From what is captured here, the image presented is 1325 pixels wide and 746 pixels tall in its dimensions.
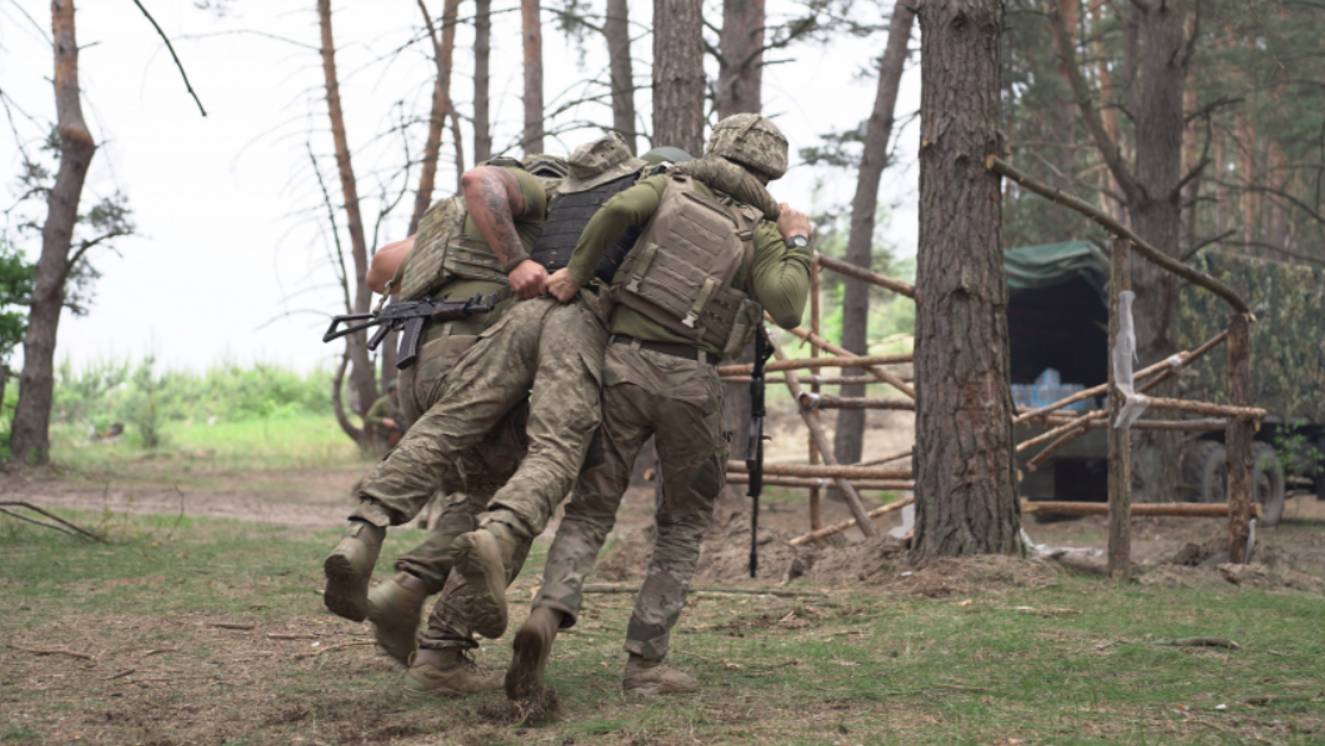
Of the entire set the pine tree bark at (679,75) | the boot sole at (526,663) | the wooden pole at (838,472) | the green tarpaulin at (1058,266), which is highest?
the pine tree bark at (679,75)

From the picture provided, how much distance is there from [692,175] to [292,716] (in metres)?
2.21

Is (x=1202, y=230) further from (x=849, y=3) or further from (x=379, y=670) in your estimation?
(x=379, y=670)

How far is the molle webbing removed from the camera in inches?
191

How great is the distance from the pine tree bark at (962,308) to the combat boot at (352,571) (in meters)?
4.31

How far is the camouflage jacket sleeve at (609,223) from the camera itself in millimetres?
4672

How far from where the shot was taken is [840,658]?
5.55 meters

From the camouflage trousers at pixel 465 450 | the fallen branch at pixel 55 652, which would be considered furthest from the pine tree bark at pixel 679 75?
the fallen branch at pixel 55 652

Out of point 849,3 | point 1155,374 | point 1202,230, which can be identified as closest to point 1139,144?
point 1155,374

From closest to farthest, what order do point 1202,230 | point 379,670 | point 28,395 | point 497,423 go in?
point 497,423 → point 379,670 → point 28,395 → point 1202,230

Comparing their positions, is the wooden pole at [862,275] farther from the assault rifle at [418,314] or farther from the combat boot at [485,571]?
the combat boot at [485,571]

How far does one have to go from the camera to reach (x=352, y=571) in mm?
4105

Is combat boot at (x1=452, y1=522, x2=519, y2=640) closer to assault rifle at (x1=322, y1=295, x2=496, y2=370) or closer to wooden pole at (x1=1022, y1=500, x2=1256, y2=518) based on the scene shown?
assault rifle at (x1=322, y1=295, x2=496, y2=370)

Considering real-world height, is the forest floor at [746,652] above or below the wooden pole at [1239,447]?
below

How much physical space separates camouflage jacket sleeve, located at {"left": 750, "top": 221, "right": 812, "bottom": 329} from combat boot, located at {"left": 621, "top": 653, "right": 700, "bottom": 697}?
48.2 inches
